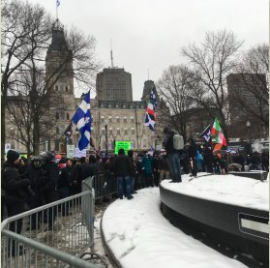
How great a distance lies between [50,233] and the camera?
545 cm

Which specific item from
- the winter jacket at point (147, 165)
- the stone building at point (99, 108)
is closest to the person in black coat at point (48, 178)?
the winter jacket at point (147, 165)

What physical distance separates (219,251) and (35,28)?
24.5m

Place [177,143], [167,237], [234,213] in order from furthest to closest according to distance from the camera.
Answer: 1. [177,143]
2. [167,237]
3. [234,213]

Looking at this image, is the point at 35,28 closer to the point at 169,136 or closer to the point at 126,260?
the point at 169,136

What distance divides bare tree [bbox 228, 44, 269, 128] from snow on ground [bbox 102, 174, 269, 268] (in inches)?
1191

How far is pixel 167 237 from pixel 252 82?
3306 cm

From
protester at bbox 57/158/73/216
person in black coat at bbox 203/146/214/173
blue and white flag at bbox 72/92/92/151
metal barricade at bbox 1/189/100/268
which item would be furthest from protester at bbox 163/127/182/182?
person in black coat at bbox 203/146/214/173

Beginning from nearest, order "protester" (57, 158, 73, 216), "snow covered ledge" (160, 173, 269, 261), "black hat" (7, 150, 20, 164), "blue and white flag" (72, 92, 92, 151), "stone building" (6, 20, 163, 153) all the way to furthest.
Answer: "snow covered ledge" (160, 173, 269, 261) → "black hat" (7, 150, 20, 164) → "blue and white flag" (72, 92, 92, 151) → "protester" (57, 158, 73, 216) → "stone building" (6, 20, 163, 153)

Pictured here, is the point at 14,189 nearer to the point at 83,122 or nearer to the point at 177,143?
the point at 83,122

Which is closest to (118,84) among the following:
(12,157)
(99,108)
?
(99,108)

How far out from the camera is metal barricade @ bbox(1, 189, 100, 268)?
3215 millimetres

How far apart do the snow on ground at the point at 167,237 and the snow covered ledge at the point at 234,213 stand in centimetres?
1

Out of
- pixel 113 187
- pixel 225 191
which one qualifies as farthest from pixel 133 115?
pixel 225 191

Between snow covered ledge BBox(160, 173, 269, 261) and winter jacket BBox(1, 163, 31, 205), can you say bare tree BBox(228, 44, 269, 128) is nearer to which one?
snow covered ledge BBox(160, 173, 269, 261)
